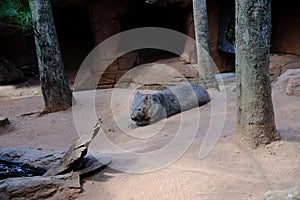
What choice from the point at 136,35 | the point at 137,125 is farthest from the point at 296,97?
the point at 136,35

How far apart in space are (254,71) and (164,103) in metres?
2.19

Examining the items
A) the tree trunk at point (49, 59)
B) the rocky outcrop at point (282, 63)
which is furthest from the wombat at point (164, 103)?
the rocky outcrop at point (282, 63)

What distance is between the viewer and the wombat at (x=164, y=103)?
4.78 m

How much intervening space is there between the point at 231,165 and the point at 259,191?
0.50 m

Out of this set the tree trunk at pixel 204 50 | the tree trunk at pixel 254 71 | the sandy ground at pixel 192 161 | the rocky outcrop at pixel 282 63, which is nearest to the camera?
the sandy ground at pixel 192 161

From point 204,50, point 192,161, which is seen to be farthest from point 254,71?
point 204,50

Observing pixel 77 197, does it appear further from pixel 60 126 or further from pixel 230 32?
pixel 230 32

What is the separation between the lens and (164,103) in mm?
5000

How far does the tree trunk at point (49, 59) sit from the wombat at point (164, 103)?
2.01 metres

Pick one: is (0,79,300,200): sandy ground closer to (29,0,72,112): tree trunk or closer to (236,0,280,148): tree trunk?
(236,0,280,148): tree trunk

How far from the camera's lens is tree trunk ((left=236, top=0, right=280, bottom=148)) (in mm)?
2895

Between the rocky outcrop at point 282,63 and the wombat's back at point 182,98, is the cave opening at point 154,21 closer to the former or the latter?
the rocky outcrop at point 282,63

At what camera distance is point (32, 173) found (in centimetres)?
322

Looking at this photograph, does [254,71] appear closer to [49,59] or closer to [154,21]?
[49,59]
